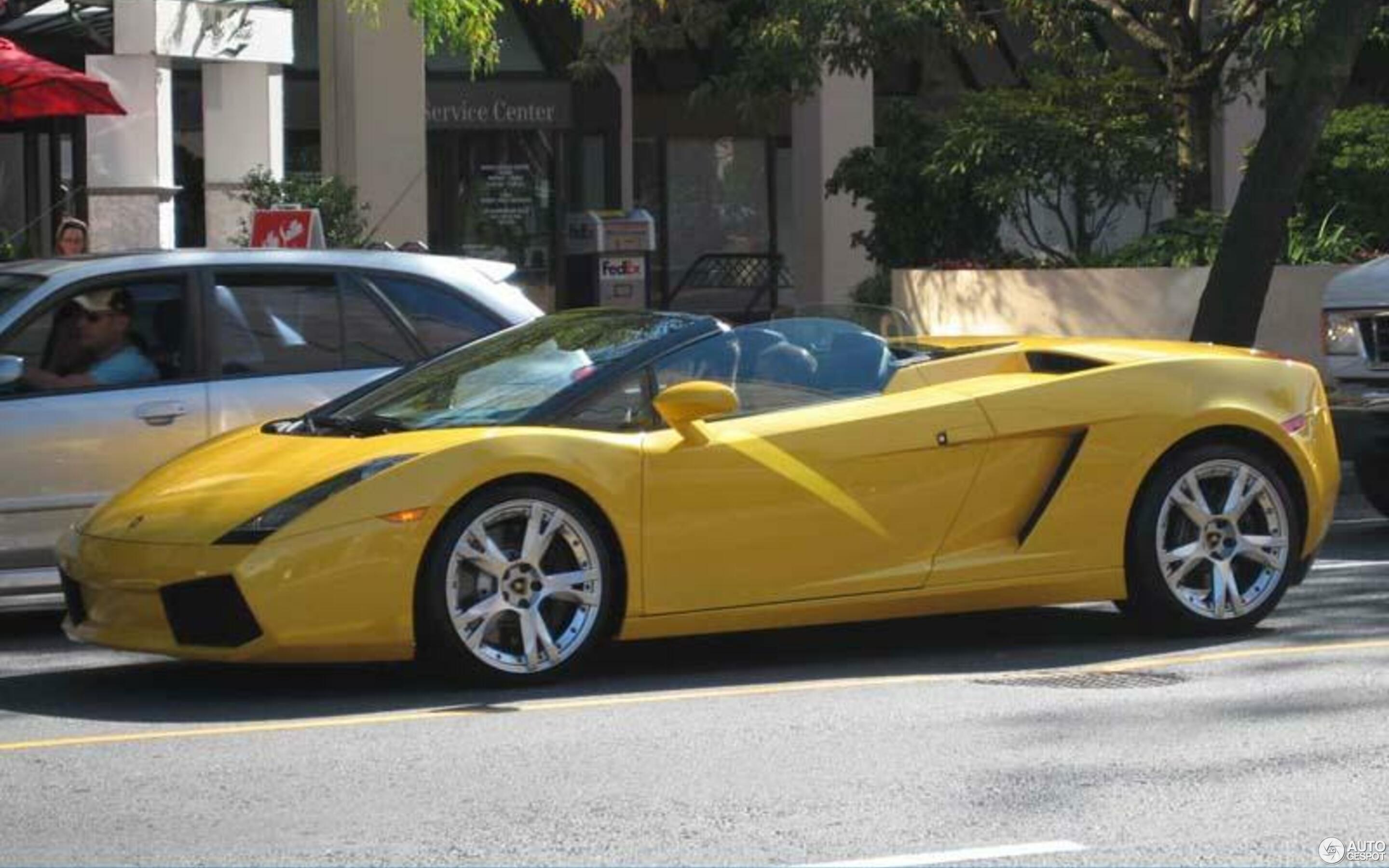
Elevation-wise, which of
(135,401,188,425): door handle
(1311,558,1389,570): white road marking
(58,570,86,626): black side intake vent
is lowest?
(1311,558,1389,570): white road marking

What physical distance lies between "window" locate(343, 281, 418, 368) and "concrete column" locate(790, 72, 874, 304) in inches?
646

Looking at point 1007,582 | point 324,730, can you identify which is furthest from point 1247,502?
point 324,730

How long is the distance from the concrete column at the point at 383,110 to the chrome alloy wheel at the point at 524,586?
54.9 feet

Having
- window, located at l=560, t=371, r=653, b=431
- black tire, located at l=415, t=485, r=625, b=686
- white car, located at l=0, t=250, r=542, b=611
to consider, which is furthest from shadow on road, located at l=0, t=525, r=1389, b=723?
window, located at l=560, t=371, r=653, b=431

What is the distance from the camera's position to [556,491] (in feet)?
26.0

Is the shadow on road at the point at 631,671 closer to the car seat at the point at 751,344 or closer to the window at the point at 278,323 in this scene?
the car seat at the point at 751,344

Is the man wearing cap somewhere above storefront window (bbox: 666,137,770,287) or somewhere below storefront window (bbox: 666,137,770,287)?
below

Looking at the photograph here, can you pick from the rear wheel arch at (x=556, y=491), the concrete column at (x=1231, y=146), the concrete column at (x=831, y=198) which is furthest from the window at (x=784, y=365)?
the concrete column at (x=1231, y=146)

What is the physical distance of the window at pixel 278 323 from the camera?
388 inches

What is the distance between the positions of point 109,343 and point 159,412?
15.1 inches

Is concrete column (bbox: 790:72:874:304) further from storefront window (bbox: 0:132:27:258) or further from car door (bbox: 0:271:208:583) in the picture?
car door (bbox: 0:271:208:583)

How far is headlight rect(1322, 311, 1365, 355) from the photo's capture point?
12336 millimetres

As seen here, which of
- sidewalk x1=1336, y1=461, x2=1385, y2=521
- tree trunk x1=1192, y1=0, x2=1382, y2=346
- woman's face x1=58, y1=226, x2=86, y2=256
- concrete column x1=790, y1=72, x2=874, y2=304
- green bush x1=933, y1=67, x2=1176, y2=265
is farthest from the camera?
concrete column x1=790, y1=72, x2=874, y2=304

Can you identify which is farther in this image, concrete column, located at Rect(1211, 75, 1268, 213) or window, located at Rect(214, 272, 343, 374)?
concrete column, located at Rect(1211, 75, 1268, 213)
